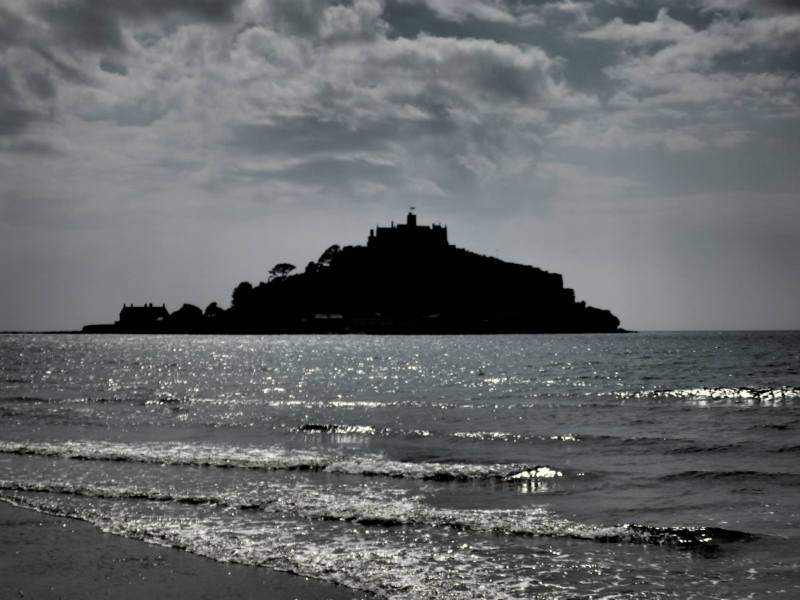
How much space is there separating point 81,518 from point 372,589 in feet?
23.5

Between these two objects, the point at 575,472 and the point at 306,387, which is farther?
the point at 306,387

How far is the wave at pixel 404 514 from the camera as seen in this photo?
13.6 m

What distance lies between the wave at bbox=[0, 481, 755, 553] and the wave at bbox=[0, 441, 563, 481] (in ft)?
10.4

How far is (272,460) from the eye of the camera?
74.6 feet

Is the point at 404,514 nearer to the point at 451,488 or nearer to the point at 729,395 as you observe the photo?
the point at 451,488

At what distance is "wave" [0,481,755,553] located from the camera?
13570 millimetres

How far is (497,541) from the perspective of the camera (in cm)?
1335

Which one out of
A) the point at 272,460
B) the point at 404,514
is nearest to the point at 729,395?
the point at 272,460

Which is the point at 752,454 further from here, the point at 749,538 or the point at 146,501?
the point at 146,501

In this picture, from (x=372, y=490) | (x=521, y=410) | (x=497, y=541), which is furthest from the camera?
(x=521, y=410)

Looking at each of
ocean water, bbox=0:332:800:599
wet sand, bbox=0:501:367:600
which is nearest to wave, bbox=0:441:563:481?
ocean water, bbox=0:332:800:599

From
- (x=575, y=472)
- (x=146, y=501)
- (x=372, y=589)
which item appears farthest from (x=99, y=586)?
(x=575, y=472)

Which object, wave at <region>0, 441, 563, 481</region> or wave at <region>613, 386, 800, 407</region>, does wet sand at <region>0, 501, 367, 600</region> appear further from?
wave at <region>613, 386, 800, 407</region>

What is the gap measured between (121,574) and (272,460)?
1149 centimetres
